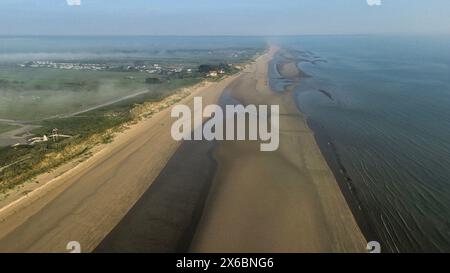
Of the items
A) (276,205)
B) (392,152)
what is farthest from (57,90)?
(392,152)

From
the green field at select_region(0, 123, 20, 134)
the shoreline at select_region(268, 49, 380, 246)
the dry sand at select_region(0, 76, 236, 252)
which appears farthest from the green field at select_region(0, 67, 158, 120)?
the shoreline at select_region(268, 49, 380, 246)

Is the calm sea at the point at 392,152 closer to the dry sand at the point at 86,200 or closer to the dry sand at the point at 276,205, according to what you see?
the dry sand at the point at 276,205

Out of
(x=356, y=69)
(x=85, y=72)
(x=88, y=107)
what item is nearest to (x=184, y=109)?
(x=88, y=107)

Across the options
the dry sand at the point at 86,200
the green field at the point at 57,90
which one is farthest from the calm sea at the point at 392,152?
the green field at the point at 57,90

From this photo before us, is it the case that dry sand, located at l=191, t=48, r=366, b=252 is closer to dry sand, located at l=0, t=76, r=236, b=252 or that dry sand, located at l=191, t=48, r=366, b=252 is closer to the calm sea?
the calm sea
